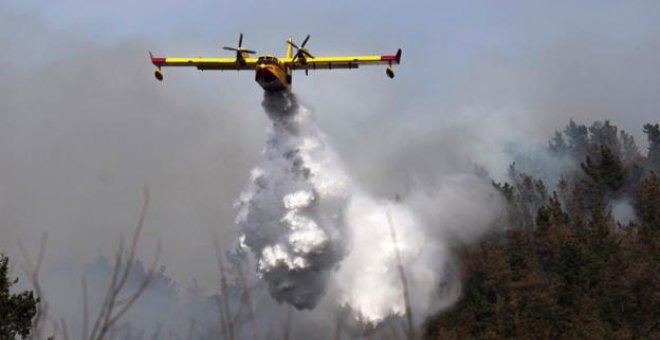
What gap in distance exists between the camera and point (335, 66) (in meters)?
56.9

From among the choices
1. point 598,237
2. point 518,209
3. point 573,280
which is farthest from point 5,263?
point 518,209

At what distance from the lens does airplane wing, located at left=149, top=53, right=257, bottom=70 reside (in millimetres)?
55031

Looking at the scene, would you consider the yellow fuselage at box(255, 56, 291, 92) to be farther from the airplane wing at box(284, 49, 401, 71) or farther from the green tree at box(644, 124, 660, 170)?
the green tree at box(644, 124, 660, 170)

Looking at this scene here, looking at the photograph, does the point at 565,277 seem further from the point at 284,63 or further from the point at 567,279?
the point at 284,63

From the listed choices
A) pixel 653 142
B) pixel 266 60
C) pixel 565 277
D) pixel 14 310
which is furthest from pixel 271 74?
pixel 653 142

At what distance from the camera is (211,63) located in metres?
57.0

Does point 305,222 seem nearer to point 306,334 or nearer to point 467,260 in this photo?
point 306,334

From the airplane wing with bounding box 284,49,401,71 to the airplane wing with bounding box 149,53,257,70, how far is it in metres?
2.89

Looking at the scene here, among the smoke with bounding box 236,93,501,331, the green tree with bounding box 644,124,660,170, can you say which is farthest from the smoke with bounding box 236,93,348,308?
the green tree with bounding box 644,124,660,170

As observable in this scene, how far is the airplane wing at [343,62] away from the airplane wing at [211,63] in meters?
2.89

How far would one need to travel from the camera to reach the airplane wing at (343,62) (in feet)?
183

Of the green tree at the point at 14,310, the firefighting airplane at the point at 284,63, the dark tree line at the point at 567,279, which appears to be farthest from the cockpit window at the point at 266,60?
the dark tree line at the point at 567,279

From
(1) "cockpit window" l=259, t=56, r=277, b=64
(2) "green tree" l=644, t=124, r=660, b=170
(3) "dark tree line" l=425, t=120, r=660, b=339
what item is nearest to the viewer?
(1) "cockpit window" l=259, t=56, r=277, b=64

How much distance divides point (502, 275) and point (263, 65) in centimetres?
4468
